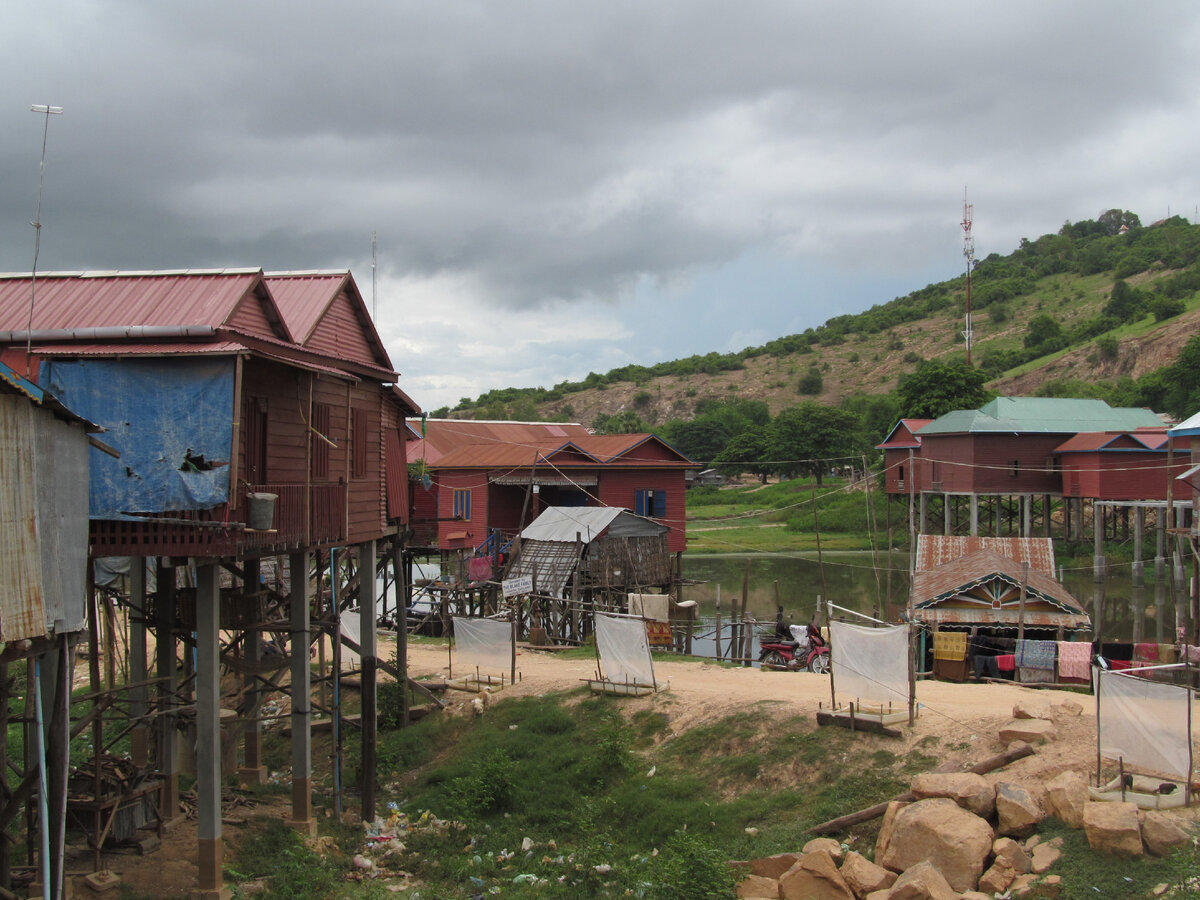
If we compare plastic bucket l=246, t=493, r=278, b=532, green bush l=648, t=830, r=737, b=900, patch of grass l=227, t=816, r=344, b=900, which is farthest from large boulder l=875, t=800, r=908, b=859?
plastic bucket l=246, t=493, r=278, b=532

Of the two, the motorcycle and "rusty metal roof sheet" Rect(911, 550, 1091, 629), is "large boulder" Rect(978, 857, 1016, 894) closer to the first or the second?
the motorcycle

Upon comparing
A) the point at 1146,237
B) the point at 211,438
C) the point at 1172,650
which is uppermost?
the point at 1146,237

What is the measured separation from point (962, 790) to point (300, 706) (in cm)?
937

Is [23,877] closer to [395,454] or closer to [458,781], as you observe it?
[458,781]

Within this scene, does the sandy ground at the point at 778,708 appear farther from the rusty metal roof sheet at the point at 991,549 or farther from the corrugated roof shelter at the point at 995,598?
the rusty metal roof sheet at the point at 991,549

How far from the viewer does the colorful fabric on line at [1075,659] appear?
19.2 m

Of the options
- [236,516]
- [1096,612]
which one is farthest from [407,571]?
[1096,612]

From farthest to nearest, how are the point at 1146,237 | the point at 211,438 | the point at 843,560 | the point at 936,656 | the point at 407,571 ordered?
the point at 1146,237
the point at 843,560
the point at 407,571
the point at 936,656
the point at 211,438

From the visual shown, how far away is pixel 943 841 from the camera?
11109 mm

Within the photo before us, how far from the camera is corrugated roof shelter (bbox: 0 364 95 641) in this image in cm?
882

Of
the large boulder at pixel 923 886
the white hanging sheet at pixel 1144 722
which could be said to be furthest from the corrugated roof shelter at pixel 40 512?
the white hanging sheet at pixel 1144 722

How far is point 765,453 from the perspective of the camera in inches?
3046

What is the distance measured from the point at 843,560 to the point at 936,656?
31.3m

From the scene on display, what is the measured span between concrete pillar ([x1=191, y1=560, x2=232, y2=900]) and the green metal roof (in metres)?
36.3
